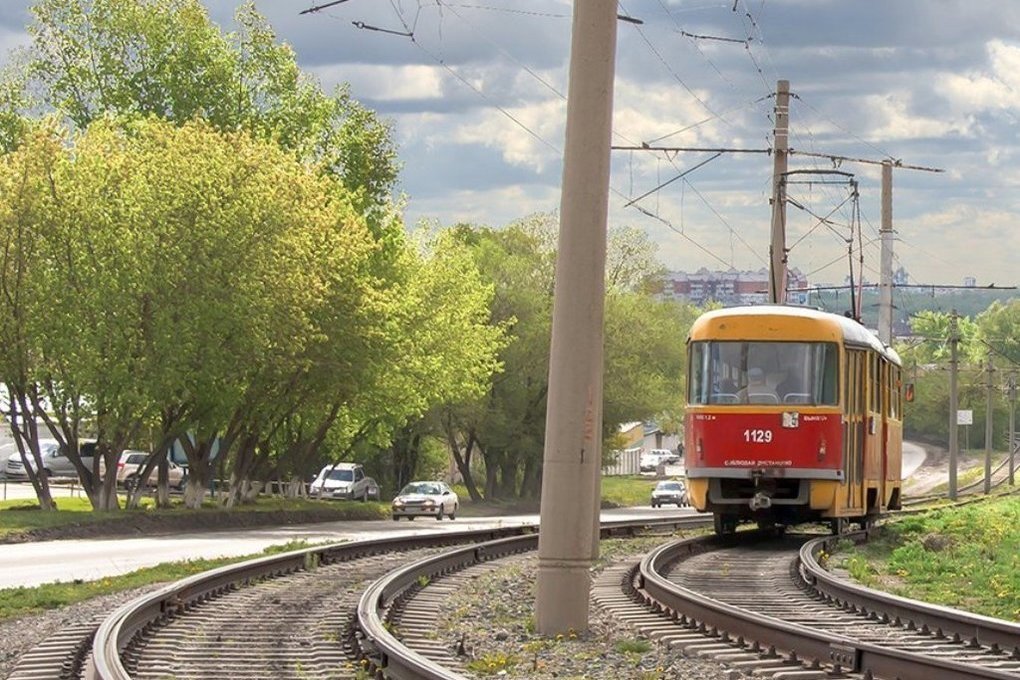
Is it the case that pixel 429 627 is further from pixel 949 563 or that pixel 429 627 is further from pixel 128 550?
pixel 128 550

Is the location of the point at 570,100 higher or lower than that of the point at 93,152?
lower

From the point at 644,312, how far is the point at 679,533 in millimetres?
49561

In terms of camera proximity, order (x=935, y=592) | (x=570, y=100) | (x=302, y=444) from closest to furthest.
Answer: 1. (x=570, y=100)
2. (x=935, y=592)
3. (x=302, y=444)

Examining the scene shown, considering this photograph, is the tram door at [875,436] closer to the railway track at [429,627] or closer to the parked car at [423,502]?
the railway track at [429,627]

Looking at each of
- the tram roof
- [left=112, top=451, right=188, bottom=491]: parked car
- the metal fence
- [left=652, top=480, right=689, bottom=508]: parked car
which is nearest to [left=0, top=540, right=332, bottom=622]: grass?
the tram roof

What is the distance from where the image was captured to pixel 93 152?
43938mm

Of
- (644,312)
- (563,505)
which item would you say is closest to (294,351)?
(563,505)

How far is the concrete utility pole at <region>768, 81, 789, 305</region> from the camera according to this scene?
3853cm

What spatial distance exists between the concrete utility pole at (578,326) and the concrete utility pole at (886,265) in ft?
104

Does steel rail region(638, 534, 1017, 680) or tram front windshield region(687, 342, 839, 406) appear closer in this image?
steel rail region(638, 534, 1017, 680)

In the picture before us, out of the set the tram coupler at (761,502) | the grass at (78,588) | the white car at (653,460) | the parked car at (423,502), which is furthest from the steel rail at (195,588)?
the white car at (653,460)

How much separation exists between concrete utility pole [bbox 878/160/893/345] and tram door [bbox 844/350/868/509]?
1711cm

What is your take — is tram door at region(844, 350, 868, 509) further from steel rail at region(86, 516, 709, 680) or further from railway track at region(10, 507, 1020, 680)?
steel rail at region(86, 516, 709, 680)

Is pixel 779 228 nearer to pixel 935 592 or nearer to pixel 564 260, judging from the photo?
pixel 935 592
